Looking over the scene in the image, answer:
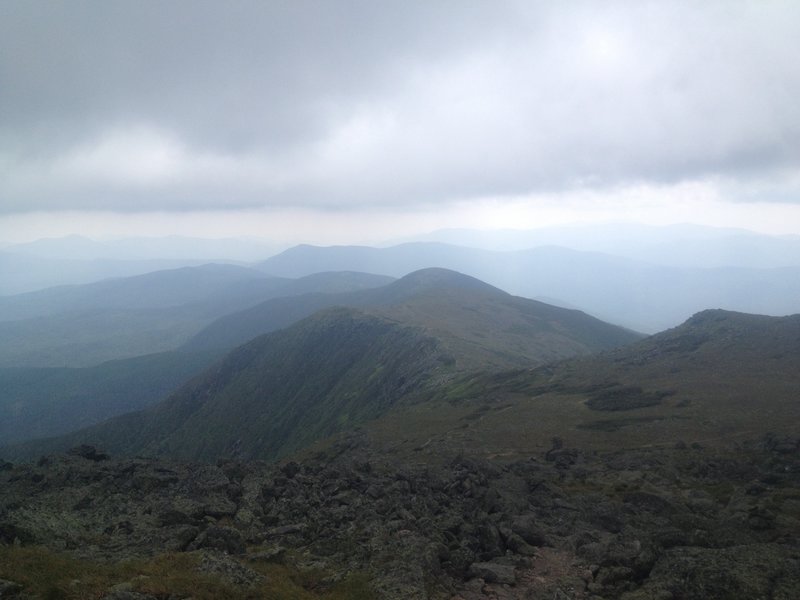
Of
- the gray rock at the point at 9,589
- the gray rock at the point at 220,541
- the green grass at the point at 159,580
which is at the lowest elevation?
the gray rock at the point at 220,541

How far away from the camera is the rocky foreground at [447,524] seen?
1836cm

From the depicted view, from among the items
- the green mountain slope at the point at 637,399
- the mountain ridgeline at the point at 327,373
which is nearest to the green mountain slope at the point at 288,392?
the mountain ridgeline at the point at 327,373

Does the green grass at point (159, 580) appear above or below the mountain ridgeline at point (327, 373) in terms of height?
above

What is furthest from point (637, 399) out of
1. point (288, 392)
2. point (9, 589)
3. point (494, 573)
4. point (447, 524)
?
point (288, 392)

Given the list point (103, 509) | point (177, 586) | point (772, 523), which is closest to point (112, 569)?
point (177, 586)

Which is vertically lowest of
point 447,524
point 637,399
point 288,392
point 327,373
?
Answer: point 288,392

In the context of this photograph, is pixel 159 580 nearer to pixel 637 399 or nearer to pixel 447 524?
pixel 447 524

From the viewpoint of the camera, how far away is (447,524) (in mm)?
25312

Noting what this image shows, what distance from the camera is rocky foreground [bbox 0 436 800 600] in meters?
18.4

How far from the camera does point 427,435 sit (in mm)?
66188

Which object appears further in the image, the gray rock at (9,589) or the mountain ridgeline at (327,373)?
the mountain ridgeline at (327,373)

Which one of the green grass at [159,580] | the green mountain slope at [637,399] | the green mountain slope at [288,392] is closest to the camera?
the green grass at [159,580]

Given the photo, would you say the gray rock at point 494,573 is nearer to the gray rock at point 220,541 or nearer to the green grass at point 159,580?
the green grass at point 159,580

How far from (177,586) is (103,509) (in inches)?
633
